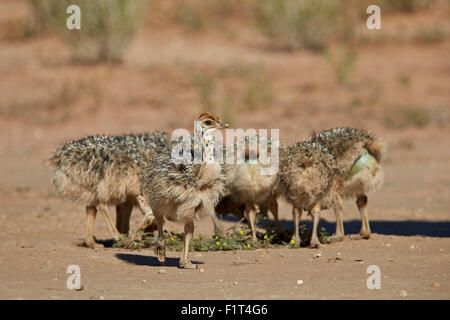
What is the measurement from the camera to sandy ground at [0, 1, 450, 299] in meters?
7.25

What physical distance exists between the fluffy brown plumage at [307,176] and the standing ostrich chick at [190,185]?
130cm

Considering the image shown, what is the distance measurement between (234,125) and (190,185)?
1112 cm

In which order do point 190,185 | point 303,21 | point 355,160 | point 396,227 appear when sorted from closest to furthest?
point 190,185 < point 355,160 < point 396,227 < point 303,21

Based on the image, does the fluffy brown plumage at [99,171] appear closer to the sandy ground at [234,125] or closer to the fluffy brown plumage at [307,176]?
the sandy ground at [234,125]

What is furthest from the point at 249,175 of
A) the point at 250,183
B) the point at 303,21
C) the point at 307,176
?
the point at 303,21

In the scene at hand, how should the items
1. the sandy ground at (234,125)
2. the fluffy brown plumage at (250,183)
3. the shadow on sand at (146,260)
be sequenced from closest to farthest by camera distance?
1. the sandy ground at (234,125)
2. the shadow on sand at (146,260)
3. the fluffy brown plumage at (250,183)

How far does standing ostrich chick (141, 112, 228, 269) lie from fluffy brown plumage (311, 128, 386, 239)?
2168 mm

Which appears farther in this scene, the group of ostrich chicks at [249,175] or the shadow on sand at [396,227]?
the shadow on sand at [396,227]

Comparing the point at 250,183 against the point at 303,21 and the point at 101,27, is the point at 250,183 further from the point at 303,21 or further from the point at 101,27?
the point at 303,21

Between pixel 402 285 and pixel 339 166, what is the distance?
2.63 meters

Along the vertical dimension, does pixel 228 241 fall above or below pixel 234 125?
below

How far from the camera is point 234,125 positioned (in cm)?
1867

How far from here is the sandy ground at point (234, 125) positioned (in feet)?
23.8

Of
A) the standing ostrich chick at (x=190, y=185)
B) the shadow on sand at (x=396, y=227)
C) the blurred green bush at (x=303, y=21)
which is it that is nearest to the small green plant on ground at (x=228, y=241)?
the shadow on sand at (x=396, y=227)
